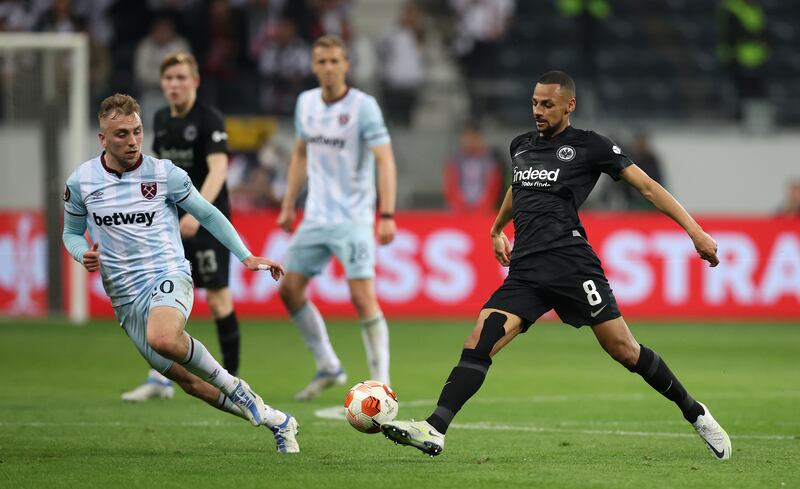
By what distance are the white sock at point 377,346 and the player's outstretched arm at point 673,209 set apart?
11.4ft

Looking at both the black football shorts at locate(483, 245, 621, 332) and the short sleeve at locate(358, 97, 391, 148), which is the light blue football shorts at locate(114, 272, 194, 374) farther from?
the short sleeve at locate(358, 97, 391, 148)

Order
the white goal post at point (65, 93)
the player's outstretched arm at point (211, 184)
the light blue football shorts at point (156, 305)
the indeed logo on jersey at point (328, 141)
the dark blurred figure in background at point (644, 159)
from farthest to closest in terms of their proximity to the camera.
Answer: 1. the dark blurred figure in background at point (644, 159)
2. the white goal post at point (65, 93)
3. the indeed logo on jersey at point (328, 141)
4. the player's outstretched arm at point (211, 184)
5. the light blue football shorts at point (156, 305)

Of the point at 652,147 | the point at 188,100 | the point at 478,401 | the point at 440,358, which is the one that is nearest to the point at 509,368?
the point at 440,358

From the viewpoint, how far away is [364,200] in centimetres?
1074

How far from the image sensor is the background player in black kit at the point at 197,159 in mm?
10508

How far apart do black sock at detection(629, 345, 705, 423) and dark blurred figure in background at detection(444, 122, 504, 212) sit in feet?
40.2

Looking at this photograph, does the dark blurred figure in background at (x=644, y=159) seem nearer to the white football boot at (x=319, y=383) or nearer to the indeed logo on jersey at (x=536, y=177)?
the white football boot at (x=319, y=383)

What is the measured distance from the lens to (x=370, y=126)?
10570 mm

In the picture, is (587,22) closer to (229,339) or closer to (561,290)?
(229,339)

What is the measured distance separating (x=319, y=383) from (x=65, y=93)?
9129mm

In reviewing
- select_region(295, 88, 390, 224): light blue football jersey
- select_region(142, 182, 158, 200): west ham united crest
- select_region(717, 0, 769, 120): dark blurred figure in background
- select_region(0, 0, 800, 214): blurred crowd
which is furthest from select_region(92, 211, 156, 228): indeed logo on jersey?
select_region(717, 0, 769, 120): dark blurred figure in background

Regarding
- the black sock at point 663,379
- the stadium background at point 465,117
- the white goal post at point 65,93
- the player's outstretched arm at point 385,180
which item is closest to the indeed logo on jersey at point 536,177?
the black sock at point 663,379

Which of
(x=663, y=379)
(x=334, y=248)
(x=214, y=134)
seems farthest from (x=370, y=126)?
(x=663, y=379)

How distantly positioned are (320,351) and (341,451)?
296 cm
